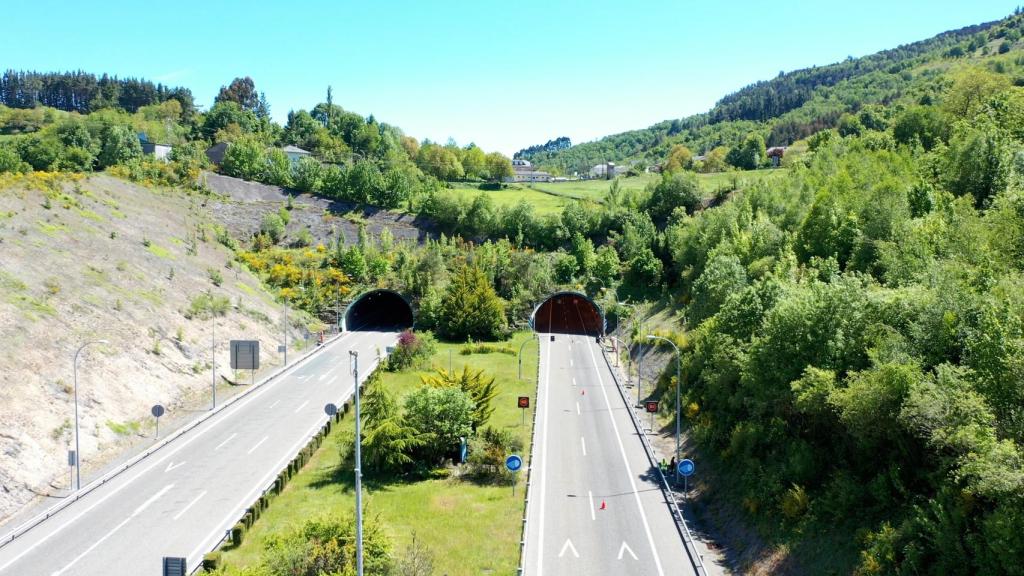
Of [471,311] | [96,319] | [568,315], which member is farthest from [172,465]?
[568,315]

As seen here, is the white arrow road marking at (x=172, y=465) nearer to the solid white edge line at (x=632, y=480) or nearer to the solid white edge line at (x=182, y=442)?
the solid white edge line at (x=182, y=442)

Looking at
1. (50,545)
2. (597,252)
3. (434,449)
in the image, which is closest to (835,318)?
(434,449)

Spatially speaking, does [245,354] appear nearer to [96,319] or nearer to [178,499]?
[96,319]

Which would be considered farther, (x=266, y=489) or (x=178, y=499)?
(x=266, y=489)

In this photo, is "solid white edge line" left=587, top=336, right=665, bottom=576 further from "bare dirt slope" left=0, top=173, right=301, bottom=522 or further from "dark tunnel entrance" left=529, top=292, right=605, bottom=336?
"bare dirt slope" left=0, top=173, right=301, bottom=522

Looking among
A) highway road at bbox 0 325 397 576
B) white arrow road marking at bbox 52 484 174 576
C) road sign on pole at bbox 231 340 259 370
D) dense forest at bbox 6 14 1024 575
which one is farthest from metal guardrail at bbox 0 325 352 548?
dense forest at bbox 6 14 1024 575
